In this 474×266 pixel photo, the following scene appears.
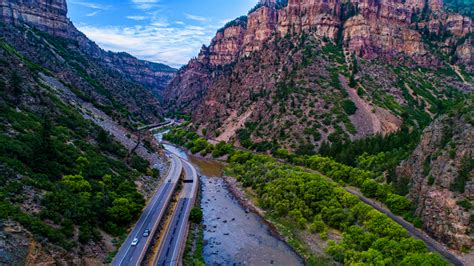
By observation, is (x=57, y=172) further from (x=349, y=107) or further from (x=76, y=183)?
(x=349, y=107)

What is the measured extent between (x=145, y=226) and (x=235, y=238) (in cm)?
1336

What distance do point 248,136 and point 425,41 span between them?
318 ft

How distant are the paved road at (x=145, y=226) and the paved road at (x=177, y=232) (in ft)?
6.39

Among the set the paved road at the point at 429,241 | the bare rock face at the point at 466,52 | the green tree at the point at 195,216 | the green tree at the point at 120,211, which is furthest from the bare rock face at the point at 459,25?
the green tree at the point at 120,211

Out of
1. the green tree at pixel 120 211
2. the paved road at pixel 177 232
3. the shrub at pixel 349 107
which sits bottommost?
the paved road at pixel 177 232

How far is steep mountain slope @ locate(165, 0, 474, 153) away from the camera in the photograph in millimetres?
106375

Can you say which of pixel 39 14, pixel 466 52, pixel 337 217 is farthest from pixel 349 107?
pixel 39 14

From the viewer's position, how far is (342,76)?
400 ft

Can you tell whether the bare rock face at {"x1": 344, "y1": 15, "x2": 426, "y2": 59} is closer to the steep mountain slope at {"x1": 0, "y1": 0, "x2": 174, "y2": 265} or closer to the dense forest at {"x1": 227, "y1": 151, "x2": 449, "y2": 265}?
the dense forest at {"x1": 227, "y1": 151, "x2": 449, "y2": 265}

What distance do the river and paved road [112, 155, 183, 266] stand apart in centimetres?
745

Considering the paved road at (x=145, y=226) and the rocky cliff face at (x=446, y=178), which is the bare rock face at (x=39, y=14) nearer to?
the paved road at (x=145, y=226)

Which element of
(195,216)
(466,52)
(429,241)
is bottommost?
(195,216)

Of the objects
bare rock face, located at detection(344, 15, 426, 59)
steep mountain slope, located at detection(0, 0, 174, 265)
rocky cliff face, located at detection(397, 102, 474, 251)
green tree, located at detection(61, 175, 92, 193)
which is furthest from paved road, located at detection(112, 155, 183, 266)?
bare rock face, located at detection(344, 15, 426, 59)

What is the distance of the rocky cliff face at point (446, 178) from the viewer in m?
41.0
